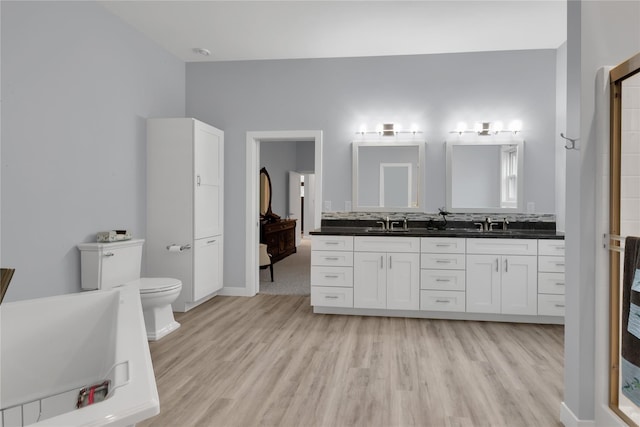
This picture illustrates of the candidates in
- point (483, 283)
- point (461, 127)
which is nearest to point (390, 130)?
point (461, 127)

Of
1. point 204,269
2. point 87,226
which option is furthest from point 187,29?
point 204,269

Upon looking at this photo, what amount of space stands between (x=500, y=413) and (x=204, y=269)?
3.04 meters

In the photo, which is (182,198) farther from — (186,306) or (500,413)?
(500,413)

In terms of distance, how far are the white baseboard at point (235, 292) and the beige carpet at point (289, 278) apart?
0.82ft

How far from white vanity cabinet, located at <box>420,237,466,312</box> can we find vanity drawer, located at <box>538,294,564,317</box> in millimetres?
679

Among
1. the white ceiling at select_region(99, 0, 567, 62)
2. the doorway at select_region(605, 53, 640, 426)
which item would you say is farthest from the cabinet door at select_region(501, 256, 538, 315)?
the white ceiling at select_region(99, 0, 567, 62)

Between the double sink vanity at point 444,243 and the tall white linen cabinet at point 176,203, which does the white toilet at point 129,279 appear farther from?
the double sink vanity at point 444,243

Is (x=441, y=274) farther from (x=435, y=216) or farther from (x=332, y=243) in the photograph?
(x=332, y=243)

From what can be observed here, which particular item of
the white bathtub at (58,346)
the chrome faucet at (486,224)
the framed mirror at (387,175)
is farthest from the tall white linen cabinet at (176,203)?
the chrome faucet at (486,224)

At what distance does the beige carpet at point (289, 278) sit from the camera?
16.3ft

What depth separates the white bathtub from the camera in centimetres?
168

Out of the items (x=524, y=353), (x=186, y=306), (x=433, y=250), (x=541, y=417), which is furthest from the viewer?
(x=186, y=306)

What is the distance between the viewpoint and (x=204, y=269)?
415 cm

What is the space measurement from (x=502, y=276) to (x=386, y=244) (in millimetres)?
1106
